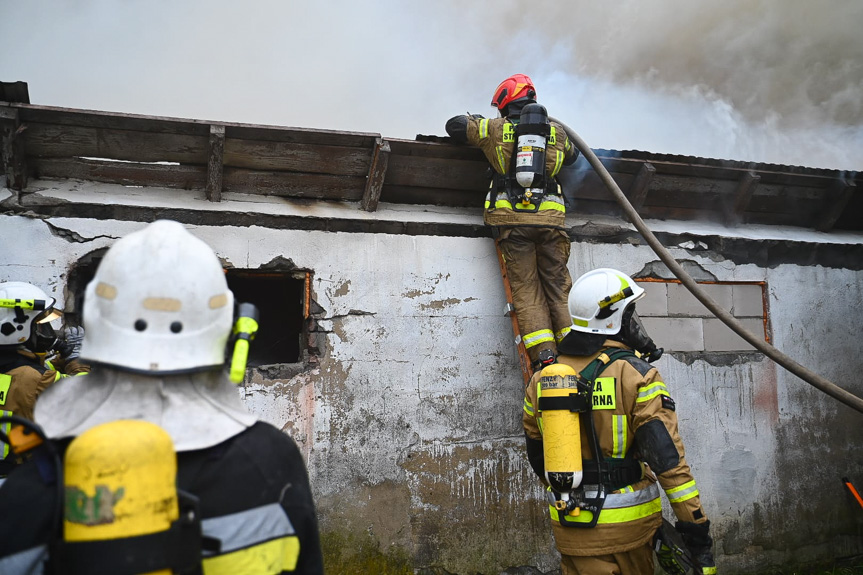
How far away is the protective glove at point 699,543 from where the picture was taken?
3.07 m

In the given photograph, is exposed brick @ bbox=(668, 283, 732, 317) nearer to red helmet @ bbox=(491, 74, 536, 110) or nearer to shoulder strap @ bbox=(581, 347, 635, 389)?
red helmet @ bbox=(491, 74, 536, 110)

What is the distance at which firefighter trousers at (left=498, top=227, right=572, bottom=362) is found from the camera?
5074 mm

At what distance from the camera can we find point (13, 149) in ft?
14.3

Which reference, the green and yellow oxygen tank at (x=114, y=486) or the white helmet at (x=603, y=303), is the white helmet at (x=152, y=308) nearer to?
the green and yellow oxygen tank at (x=114, y=486)

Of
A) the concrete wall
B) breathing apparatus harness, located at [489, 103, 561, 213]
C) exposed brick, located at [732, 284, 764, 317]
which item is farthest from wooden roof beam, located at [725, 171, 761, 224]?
breathing apparatus harness, located at [489, 103, 561, 213]

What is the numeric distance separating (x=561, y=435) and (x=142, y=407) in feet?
6.90

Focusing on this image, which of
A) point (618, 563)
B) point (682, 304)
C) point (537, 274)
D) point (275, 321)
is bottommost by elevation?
point (618, 563)

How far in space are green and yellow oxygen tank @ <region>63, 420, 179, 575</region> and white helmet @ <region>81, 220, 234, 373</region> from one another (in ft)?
0.85

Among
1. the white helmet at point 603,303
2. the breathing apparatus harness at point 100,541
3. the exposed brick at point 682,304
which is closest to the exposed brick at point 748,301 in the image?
the exposed brick at point 682,304

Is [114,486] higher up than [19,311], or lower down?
lower down

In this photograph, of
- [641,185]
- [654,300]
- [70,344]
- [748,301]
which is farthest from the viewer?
[748,301]

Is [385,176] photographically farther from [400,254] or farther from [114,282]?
[114,282]

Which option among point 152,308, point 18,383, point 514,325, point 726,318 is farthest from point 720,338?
point 152,308

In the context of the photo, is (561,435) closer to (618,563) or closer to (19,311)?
(618,563)
